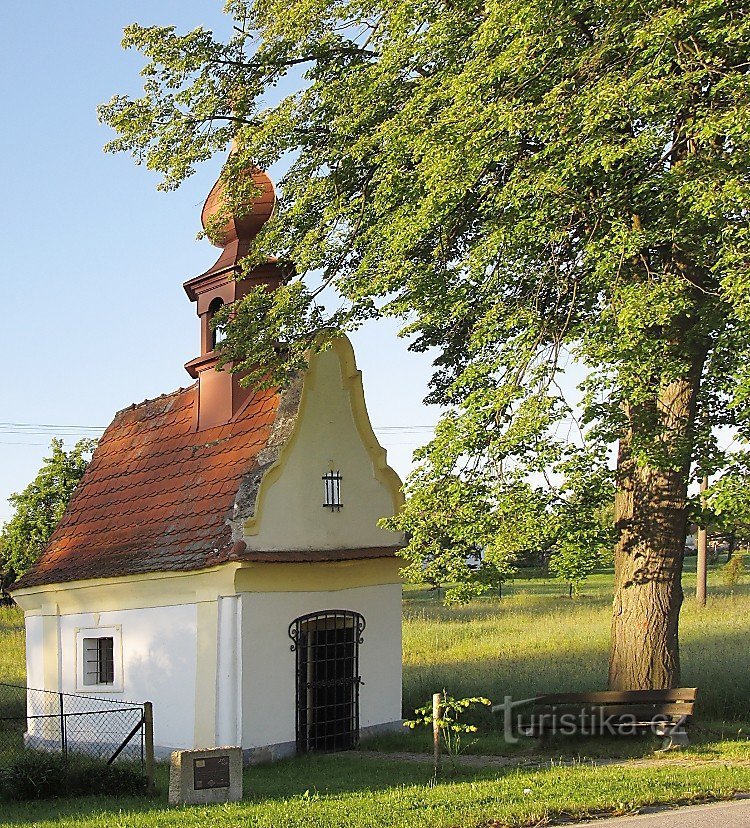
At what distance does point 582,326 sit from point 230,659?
22.5ft

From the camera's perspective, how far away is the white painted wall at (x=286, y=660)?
16.0 m

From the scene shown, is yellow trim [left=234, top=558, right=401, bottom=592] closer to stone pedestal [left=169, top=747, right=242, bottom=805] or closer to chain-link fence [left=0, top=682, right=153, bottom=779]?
chain-link fence [left=0, top=682, right=153, bottom=779]

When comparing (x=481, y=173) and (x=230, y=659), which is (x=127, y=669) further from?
(x=481, y=173)

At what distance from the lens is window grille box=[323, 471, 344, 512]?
57.8ft

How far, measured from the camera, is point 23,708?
2395cm

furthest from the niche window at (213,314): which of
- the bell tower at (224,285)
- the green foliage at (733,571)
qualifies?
the green foliage at (733,571)

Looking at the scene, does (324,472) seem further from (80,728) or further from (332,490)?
(80,728)

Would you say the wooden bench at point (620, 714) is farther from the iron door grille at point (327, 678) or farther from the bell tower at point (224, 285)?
the bell tower at point (224, 285)

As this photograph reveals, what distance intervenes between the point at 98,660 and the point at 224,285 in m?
6.81

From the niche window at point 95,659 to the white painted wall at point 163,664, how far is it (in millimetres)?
261

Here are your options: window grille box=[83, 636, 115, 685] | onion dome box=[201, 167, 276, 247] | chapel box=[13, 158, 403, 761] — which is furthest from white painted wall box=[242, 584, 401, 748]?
onion dome box=[201, 167, 276, 247]

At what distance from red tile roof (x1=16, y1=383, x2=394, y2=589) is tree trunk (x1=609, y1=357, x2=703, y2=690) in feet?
13.6

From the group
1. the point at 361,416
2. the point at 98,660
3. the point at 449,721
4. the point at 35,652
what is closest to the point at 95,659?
the point at 98,660

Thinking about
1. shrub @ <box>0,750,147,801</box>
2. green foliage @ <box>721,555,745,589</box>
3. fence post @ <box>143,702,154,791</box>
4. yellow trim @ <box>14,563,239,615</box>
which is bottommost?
green foliage @ <box>721,555,745,589</box>
